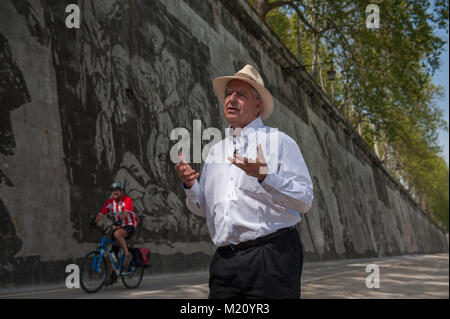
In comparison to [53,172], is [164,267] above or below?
below

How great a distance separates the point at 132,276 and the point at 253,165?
6855 millimetres

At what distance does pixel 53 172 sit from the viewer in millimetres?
8086

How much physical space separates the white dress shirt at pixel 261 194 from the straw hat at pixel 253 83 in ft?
0.77

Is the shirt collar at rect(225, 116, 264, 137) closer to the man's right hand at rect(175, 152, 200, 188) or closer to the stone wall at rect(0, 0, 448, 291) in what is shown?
the man's right hand at rect(175, 152, 200, 188)

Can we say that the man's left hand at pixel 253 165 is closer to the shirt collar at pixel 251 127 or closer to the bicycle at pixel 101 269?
the shirt collar at pixel 251 127

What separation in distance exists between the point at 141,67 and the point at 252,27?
902cm

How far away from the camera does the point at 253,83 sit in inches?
105

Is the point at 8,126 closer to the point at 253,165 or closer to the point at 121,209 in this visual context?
the point at 121,209

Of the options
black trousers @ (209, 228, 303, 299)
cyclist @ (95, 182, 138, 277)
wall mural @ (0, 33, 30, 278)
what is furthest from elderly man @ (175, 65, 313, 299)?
cyclist @ (95, 182, 138, 277)

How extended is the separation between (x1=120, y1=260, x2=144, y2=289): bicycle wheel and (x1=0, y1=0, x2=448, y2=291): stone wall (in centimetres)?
82

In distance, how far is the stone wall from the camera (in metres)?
7.56

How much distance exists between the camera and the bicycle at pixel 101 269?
766 centimetres

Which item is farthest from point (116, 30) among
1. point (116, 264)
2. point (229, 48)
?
point (229, 48)
